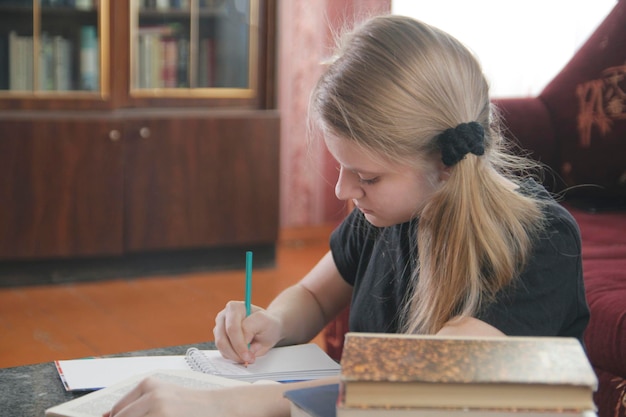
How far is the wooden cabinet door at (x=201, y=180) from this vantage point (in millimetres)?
3369

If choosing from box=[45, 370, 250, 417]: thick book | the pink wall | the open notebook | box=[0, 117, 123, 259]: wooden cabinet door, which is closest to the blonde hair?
the open notebook

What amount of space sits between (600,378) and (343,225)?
579mm

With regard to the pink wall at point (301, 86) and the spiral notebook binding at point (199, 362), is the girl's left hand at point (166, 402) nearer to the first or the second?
the spiral notebook binding at point (199, 362)

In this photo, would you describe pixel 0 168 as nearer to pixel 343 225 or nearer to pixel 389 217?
pixel 343 225

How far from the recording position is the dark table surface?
1.05m

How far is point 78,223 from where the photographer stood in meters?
3.29

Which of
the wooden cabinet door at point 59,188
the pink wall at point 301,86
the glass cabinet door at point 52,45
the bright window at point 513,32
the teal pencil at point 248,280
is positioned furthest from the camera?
the pink wall at point 301,86

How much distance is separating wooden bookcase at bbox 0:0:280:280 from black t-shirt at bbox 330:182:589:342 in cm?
209

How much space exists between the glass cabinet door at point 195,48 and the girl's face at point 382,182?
2.39 metres

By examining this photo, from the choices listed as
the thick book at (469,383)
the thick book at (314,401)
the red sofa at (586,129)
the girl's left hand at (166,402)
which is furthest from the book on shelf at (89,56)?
the thick book at (469,383)

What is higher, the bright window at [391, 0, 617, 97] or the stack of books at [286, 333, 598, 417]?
the bright window at [391, 0, 617, 97]

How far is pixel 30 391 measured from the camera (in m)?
1.11

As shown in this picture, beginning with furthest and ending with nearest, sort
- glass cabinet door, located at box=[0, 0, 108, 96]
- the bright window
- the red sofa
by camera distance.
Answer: the bright window → glass cabinet door, located at box=[0, 0, 108, 96] → the red sofa

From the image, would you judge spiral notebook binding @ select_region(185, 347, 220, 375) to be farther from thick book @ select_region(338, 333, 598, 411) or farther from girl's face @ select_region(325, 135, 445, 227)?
thick book @ select_region(338, 333, 598, 411)
